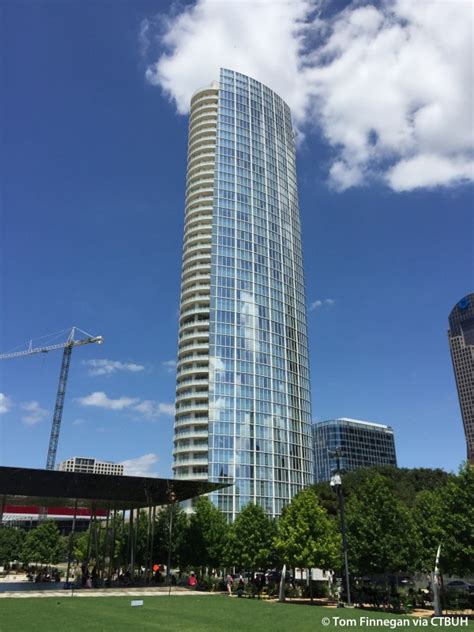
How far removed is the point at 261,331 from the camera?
357 feet

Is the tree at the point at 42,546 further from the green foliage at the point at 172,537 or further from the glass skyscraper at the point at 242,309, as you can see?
the green foliage at the point at 172,537

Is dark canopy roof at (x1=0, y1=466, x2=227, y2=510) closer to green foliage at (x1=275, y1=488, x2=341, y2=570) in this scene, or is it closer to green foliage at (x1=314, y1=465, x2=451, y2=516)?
green foliage at (x1=275, y1=488, x2=341, y2=570)

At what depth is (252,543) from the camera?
46500 millimetres

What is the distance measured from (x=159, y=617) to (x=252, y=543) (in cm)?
2269

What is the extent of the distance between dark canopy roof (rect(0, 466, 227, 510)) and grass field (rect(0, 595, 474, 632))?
984 centimetres

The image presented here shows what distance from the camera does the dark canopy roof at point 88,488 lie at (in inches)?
1634

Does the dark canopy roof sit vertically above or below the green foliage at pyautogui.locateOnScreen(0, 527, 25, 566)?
above

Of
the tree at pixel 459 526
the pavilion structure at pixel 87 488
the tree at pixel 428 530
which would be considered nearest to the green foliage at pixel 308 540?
the tree at pixel 428 530

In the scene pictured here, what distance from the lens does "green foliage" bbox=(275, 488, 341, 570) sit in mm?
39219

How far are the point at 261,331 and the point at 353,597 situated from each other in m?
74.2

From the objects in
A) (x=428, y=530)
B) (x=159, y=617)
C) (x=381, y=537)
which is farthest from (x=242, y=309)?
(x=159, y=617)

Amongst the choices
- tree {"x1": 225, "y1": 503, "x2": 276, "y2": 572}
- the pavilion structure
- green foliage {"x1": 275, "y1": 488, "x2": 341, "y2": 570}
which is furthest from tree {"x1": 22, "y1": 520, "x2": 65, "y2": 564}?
green foliage {"x1": 275, "y1": 488, "x2": 341, "y2": 570}

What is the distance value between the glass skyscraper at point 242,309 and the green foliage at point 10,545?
33434mm

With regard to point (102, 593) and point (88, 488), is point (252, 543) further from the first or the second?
point (88, 488)
